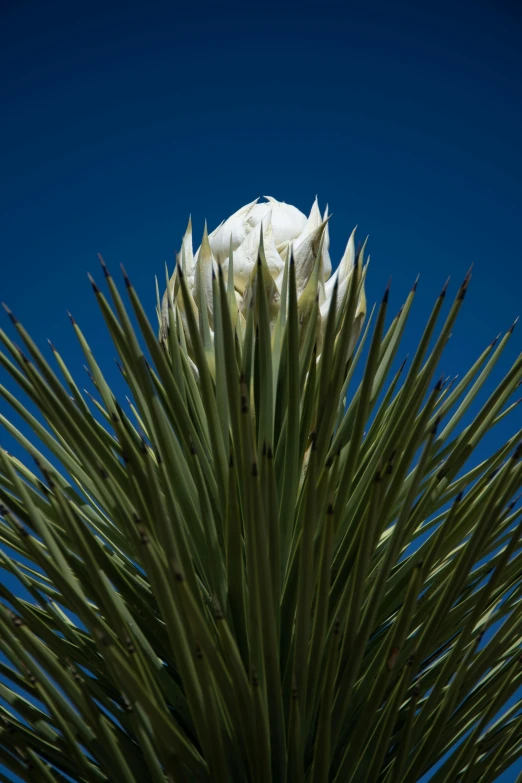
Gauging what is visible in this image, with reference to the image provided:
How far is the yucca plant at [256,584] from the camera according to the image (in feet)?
2.46

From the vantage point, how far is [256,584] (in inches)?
29.3

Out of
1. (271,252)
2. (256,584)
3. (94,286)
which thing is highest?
(271,252)

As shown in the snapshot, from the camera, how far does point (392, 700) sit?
2.64ft

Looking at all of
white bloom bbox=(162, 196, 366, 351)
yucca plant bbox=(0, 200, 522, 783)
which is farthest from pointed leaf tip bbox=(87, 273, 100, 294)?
white bloom bbox=(162, 196, 366, 351)

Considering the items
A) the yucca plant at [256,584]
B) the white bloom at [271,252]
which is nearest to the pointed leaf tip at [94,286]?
the yucca plant at [256,584]

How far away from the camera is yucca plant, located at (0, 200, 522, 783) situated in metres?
0.75

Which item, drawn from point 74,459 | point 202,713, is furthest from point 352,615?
point 74,459

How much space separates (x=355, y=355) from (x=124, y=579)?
55 cm

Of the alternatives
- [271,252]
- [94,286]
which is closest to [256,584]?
[94,286]

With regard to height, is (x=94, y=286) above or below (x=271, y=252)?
below

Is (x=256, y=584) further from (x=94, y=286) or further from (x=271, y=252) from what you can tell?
(x=271, y=252)

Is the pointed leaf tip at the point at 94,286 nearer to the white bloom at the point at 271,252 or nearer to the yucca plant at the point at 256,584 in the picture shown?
the yucca plant at the point at 256,584

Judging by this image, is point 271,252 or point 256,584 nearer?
point 256,584

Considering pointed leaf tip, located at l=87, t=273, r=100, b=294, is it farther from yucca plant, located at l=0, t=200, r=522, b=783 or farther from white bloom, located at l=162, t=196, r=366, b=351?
white bloom, located at l=162, t=196, r=366, b=351
